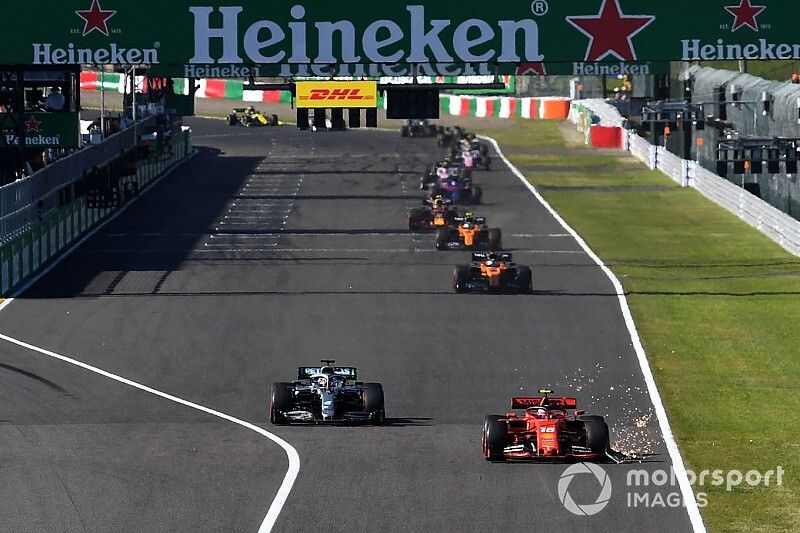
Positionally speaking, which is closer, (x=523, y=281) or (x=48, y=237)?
(x=523, y=281)

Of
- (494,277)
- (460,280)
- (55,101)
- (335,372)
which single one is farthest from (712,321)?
(55,101)

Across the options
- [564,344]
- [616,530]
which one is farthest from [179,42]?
[616,530]

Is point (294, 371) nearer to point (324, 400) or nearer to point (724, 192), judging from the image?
point (324, 400)

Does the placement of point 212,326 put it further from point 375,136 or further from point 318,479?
point 375,136

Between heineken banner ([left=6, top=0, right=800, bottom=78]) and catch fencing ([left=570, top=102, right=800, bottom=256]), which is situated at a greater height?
heineken banner ([left=6, top=0, right=800, bottom=78])

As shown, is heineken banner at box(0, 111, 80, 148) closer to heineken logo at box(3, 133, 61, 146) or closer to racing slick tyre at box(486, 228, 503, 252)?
→ heineken logo at box(3, 133, 61, 146)

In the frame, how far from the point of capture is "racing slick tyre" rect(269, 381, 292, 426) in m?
25.0

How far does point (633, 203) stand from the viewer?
62.4 m

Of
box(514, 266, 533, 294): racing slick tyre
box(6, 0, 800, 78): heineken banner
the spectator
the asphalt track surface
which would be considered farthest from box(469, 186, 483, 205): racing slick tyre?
box(6, 0, 800, 78): heineken banner

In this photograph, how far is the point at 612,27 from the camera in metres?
38.6

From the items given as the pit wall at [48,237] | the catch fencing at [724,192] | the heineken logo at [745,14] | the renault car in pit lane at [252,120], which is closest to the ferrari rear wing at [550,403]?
the heineken logo at [745,14]

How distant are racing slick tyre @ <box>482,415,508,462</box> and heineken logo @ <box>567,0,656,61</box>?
59.6 feet

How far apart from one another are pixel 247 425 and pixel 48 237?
2137 centimetres

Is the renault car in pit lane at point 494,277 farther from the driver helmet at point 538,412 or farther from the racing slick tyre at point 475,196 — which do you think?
the racing slick tyre at point 475,196
